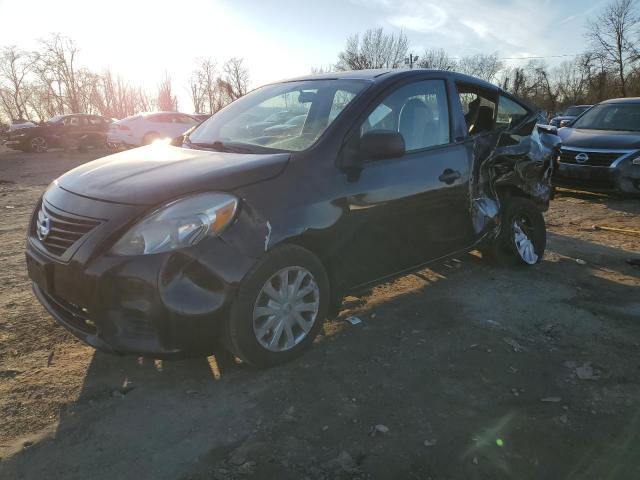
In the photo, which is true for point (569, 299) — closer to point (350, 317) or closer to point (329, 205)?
point (350, 317)

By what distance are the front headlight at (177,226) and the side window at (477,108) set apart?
2.37 metres

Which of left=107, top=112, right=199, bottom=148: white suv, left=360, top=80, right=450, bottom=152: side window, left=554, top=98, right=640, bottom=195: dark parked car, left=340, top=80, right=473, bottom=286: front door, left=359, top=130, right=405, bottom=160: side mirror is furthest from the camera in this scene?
left=107, top=112, right=199, bottom=148: white suv

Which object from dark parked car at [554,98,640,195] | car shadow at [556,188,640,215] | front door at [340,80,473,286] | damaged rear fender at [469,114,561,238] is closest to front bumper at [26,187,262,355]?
front door at [340,80,473,286]

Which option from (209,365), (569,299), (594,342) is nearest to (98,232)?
(209,365)

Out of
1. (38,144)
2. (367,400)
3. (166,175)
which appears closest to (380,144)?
(166,175)

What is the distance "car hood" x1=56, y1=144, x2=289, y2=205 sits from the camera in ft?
8.12

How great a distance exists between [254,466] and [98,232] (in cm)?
134

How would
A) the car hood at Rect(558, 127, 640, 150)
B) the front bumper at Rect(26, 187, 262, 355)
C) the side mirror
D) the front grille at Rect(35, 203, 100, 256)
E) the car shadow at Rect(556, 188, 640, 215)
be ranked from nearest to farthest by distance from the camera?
Answer: the front bumper at Rect(26, 187, 262, 355)
the front grille at Rect(35, 203, 100, 256)
the side mirror
the car shadow at Rect(556, 188, 640, 215)
the car hood at Rect(558, 127, 640, 150)

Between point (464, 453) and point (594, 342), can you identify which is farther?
point (594, 342)

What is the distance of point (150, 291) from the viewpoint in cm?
228

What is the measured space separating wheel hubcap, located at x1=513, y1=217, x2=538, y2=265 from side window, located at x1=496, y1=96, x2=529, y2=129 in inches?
36.6

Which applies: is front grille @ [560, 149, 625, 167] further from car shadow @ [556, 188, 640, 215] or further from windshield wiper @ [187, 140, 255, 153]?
windshield wiper @ [187, 140, 255, 153]

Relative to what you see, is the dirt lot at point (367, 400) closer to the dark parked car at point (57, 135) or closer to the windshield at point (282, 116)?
the windshield at point (282, 116)

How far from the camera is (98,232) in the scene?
92.9 inches
